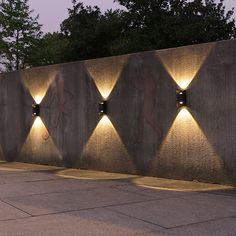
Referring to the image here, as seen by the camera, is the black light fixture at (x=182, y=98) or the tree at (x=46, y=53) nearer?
the black light fixture at (x=182, y=98)

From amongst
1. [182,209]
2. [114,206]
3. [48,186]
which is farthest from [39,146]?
[182,209]

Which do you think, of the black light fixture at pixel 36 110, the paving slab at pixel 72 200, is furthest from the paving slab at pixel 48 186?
the black light fixture at pixel 36 110

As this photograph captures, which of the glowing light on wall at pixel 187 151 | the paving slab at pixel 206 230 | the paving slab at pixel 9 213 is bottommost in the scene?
the paving slab at pixel 206 230

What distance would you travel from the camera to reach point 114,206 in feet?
26.2

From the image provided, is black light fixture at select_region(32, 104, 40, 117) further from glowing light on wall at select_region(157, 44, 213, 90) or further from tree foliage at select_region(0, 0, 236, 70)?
tree foliage at select_region(0, 0, 236, 70)

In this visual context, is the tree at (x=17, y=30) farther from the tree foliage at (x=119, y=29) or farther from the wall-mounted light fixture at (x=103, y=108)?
Result: the wall-mounted light fixture at (x=103, y=108)

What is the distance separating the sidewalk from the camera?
6527mm

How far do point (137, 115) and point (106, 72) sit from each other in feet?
4.97

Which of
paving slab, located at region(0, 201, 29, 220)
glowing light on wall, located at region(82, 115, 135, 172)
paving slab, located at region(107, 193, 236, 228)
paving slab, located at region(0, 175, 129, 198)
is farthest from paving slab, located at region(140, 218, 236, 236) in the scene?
glowing light on wall, located at region(82, 115, 135, 172)

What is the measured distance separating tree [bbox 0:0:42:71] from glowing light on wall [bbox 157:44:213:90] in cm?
2470

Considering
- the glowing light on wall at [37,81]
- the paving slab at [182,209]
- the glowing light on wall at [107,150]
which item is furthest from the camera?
the glowing light on wall at [37,81]

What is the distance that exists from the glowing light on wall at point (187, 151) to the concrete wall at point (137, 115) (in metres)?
0.02

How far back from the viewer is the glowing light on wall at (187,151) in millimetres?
9922

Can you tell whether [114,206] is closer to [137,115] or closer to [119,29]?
[137,115]
